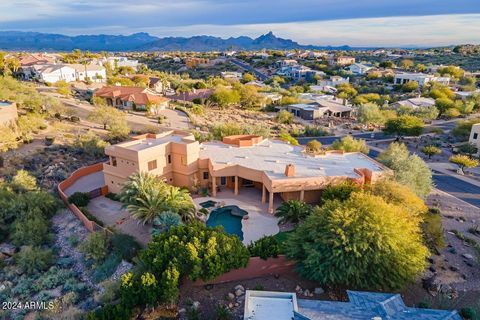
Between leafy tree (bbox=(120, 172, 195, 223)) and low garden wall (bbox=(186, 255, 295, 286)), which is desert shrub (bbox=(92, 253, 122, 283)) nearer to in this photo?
leafy tree (bbox=(120, 172, 195, 223))

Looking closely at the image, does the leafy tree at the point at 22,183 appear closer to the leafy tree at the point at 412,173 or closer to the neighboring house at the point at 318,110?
the leafy tree at the point at 412,173

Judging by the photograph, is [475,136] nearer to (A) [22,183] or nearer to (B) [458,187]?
(B) [458,187]

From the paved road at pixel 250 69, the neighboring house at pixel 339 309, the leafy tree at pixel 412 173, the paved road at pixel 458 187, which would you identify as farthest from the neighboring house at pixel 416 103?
the neighboring house at pixel 339 309

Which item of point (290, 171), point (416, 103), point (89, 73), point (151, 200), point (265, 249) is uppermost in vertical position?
point (89, 73)

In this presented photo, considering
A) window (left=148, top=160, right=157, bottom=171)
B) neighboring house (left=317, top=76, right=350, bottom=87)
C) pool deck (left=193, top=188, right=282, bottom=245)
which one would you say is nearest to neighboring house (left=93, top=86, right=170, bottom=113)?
window (left=148, top=160, right=157, bottom=171)

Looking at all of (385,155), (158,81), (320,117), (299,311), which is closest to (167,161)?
(299,311)

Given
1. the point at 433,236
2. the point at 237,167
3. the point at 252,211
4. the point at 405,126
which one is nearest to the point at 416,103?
the point at 405,126

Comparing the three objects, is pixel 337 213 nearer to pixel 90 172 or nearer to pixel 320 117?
pixel 90 172
